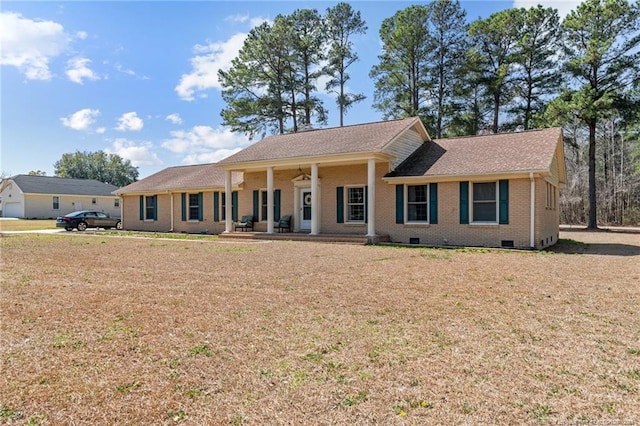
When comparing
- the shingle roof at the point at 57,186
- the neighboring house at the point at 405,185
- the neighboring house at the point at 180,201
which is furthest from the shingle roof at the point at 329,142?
the shingle roof at the point at 57,186

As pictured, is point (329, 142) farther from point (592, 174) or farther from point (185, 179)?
point (592, 174)

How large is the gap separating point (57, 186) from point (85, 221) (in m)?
24.7

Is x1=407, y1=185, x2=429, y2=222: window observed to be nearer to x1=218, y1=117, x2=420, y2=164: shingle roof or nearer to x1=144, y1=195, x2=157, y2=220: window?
x1=218, y1=117, x2=420, y2=164: shingle roof

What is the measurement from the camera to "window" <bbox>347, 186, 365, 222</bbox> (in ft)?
59.5

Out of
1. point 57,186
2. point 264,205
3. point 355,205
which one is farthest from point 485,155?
point 57,186

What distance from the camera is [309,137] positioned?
68.8ft

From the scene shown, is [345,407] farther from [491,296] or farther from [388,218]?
[388,218]

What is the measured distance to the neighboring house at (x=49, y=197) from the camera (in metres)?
43.8

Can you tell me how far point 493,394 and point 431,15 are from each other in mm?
31322

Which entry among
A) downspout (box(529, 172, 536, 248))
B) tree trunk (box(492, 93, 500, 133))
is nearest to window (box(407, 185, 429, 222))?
downspout (box(529, 172, 536, 248))

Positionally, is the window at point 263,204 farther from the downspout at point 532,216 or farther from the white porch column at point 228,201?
the downspout at point 532,216

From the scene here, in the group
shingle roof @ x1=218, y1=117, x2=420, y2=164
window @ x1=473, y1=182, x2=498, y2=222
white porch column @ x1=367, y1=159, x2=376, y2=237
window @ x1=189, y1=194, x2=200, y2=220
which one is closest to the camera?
window @ x1=473, y1=182, x2=498, y2=222

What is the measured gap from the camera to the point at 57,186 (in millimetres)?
46406

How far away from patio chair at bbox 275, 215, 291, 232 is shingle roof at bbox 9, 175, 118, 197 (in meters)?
35.7
